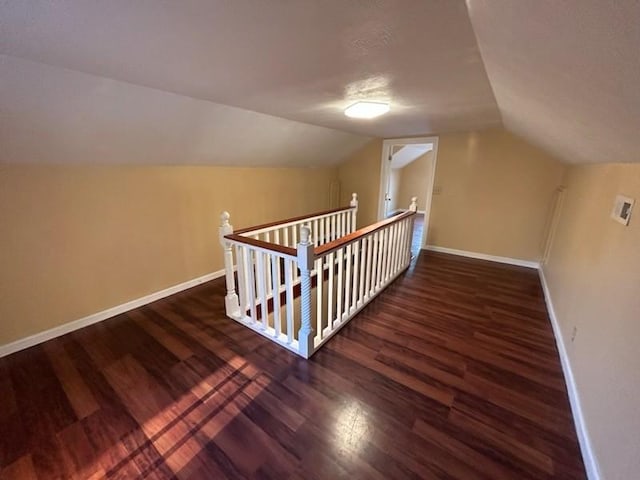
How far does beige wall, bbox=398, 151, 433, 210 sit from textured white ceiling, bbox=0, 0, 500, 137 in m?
5.65

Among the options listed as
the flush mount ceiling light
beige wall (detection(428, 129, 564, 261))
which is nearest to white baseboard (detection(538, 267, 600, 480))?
beige wall (detection(428, 129, 564, 261))

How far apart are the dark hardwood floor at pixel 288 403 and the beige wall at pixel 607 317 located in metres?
0.26

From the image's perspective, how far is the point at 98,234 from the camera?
97.0 inches

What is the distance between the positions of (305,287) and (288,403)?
0.75 m

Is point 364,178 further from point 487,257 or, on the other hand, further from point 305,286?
point 305,286

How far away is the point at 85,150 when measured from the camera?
2141 millimetres

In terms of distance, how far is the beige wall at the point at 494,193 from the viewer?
12.5 feet

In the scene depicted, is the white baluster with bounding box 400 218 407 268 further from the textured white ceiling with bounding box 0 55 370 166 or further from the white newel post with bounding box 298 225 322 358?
the white newel post with bounding box 298 225 322 358

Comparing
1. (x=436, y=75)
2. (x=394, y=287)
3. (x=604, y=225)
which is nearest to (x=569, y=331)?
(x=604, y=225)

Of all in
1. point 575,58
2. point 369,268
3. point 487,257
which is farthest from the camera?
point 487,257

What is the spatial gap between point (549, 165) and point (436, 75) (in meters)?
3.26

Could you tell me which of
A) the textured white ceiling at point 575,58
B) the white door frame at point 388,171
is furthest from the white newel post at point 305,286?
the white door frame at point 388,171

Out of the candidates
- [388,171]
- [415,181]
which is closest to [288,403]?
[388,171]

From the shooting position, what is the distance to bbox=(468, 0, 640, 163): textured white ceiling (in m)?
0.59
